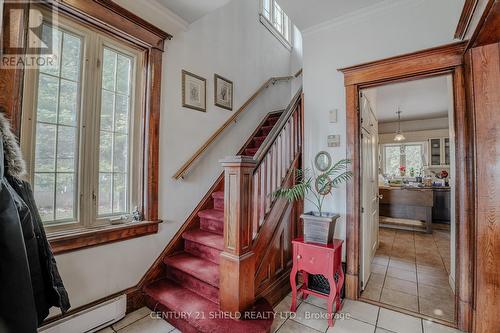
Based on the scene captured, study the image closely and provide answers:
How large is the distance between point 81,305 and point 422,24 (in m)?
3.73

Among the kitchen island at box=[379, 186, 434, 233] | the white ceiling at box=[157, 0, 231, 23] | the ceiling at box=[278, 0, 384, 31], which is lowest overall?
the kitchen island at box=[379, 186, 434, 233]

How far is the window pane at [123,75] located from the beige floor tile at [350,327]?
2782 millimetres

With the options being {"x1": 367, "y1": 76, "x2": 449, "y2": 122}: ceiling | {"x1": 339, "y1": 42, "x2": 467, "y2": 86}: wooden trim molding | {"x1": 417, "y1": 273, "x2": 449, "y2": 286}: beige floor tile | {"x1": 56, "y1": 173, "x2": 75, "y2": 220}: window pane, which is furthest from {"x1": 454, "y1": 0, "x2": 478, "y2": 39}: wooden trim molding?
{"x1": 56, "y1": 173, "x2": 75, "y2": 220}: window pane

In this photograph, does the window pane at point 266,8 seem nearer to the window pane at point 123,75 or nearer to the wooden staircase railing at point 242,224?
the window pane at point 123,75

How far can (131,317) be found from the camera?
2.02 meters

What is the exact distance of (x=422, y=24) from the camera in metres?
2.11

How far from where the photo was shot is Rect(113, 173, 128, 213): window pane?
2.16m

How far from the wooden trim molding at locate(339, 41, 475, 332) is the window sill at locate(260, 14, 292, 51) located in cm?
269

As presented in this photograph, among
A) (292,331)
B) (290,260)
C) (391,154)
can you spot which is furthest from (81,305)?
(391,154)

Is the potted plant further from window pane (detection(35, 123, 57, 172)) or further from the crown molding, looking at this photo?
window pane (detection(35, 123, 57, 172))

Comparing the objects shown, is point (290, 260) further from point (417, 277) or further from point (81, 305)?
point (81, 305)

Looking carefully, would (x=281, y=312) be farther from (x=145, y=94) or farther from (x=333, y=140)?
(x=145, y=94)

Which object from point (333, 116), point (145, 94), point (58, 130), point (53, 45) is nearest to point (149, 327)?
point (58, 130)

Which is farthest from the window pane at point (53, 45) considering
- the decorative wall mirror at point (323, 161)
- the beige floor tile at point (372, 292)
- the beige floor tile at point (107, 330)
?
the beige floor tile at point (372, 292)
